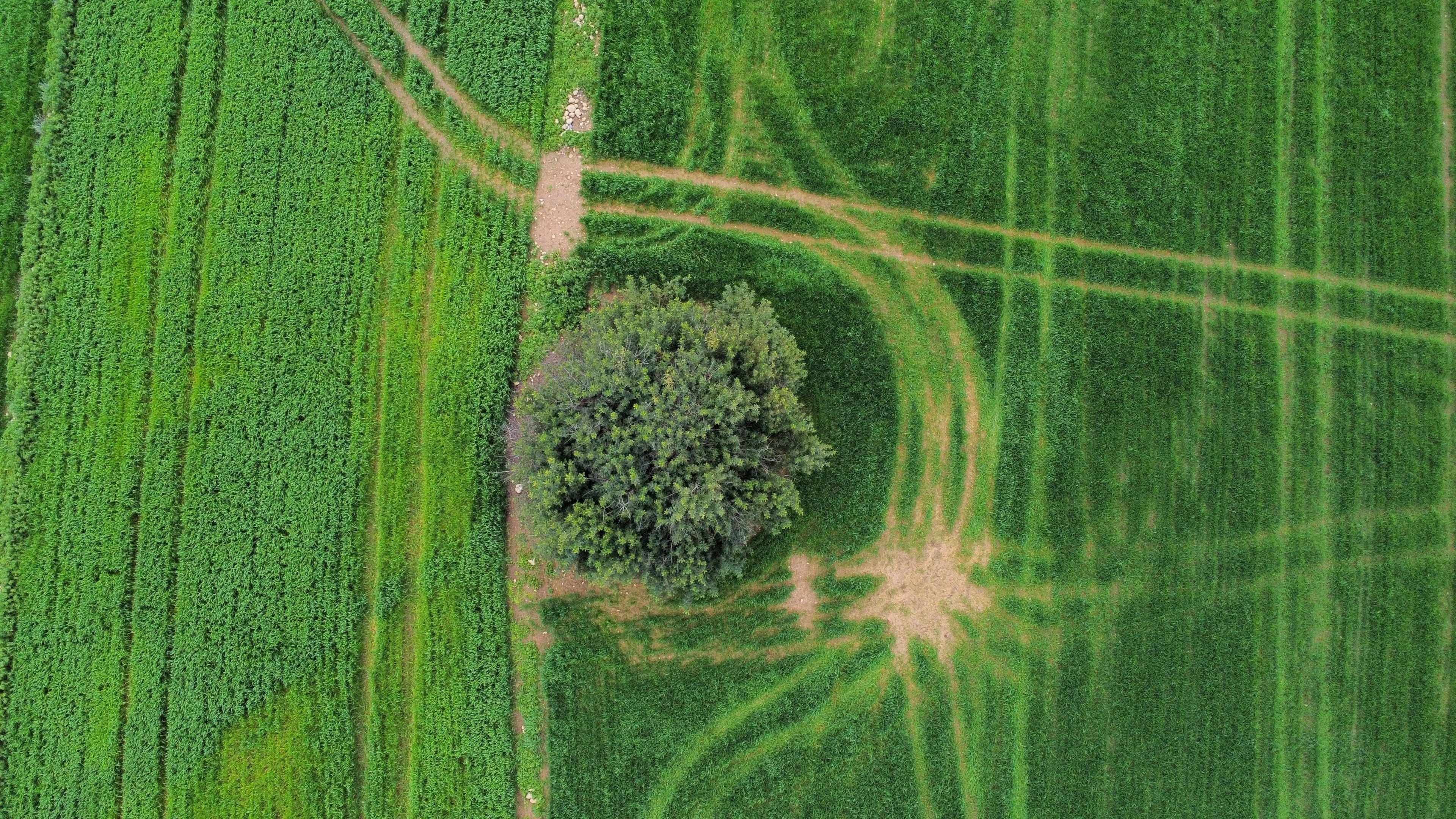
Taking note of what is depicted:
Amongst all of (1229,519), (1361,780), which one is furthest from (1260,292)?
(1361,780)

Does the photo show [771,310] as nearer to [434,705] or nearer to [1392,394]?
[434,705]

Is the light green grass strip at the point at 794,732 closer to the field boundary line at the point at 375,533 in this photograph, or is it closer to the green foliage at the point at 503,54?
the field boundary line at the point at 375,533

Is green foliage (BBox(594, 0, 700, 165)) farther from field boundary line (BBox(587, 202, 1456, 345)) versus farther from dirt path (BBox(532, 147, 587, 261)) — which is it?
field boundary line (BBox(587, 202, 1456, 345))

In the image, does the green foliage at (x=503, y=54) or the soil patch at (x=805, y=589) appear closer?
the green foliage at (x=503, y=54)

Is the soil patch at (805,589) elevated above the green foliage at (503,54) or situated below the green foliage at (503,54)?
below

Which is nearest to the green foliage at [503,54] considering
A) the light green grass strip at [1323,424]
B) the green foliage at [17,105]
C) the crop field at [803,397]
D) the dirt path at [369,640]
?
the crop field at [803,397]

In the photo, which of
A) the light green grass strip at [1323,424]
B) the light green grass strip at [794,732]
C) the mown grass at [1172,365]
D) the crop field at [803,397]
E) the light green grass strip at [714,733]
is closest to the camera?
the crop field at [803,397]

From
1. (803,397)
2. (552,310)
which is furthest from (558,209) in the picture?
(803,397)
